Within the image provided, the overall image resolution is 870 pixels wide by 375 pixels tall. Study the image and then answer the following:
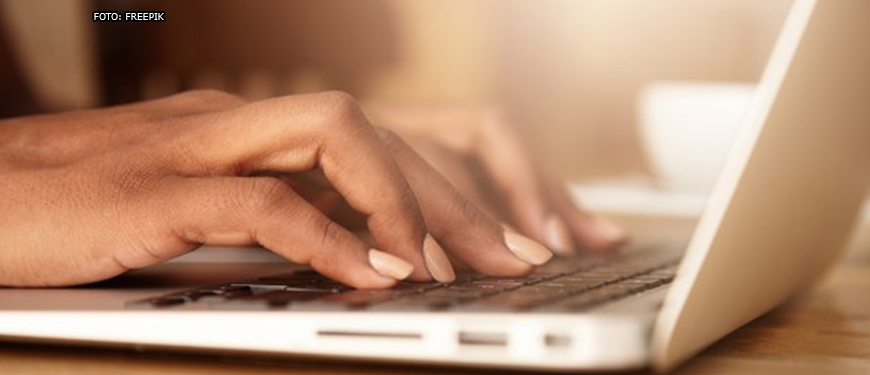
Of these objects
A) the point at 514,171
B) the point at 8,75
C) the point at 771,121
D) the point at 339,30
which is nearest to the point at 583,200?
the point at 514,171

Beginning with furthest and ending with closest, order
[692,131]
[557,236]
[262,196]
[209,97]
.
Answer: [692,131], [557,236], [209,97], [262,196]

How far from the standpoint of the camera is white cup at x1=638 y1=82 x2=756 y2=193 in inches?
41.9

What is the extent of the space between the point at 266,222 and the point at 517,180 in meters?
0.39

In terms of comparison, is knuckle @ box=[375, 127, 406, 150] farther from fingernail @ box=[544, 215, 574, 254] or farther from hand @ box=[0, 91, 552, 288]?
fingernail @ box=[544, 215, 574, 254]

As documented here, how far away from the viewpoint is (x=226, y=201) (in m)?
0.47

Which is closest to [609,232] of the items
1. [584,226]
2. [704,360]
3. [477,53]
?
[584,226]

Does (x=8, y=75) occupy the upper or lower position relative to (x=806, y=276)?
upper

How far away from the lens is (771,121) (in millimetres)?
389

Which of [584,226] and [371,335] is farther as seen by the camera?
[584,226]

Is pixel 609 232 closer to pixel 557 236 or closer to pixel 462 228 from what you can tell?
pixel 557 236

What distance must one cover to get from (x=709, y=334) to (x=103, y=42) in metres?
2.16

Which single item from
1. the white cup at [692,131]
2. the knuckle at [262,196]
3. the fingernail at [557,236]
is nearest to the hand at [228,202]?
the knuckle at [262,196]

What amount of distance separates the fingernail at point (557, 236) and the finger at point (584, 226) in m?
0.01

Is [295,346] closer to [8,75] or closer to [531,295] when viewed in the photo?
[531,295]
